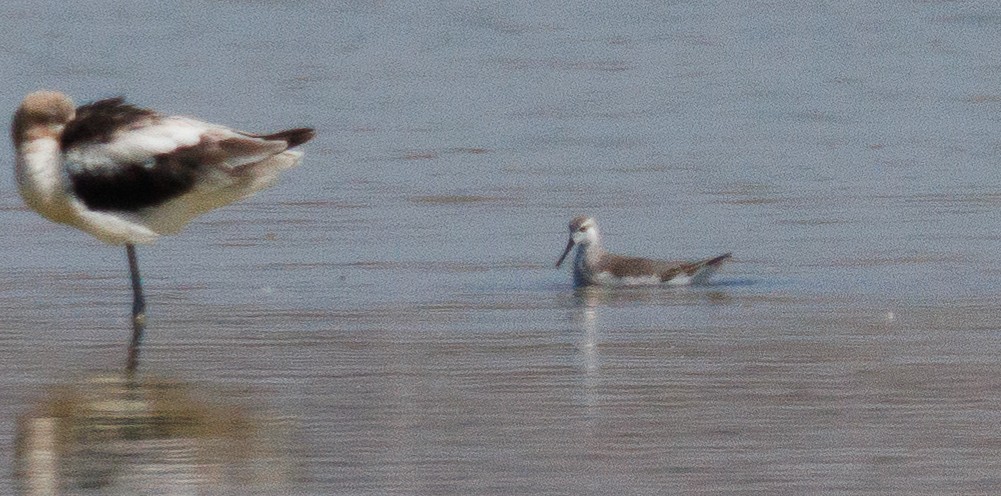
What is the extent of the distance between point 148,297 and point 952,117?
28.4ft

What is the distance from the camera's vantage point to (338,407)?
26.0 ft

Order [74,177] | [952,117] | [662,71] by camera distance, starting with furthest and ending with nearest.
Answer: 1. [662,71]
2. [952,117]
3. [74,177]

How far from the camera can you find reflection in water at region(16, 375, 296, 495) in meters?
6.73

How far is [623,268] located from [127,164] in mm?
2921

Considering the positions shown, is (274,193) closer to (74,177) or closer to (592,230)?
(592,230)

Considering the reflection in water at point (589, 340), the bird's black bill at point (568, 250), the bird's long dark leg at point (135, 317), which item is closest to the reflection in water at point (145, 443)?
the bird's long dark leg at point (135, 317)

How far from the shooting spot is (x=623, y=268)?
12562 mm

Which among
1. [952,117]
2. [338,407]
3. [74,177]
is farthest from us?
[952,117]

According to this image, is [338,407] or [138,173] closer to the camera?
[338,407]

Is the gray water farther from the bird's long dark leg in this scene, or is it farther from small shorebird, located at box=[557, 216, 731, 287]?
small shorebird, located at box=[557, 216, 731, 287]

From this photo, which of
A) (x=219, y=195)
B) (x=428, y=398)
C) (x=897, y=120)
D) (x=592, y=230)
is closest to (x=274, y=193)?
(x=592, y=230)

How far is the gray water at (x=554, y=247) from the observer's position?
7.36 m

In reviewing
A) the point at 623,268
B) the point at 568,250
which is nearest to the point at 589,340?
the point at 623,268

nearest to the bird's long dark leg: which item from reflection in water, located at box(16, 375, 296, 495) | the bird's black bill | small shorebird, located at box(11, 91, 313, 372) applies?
small shorebird, located at box(11, 91, 313, 372)
